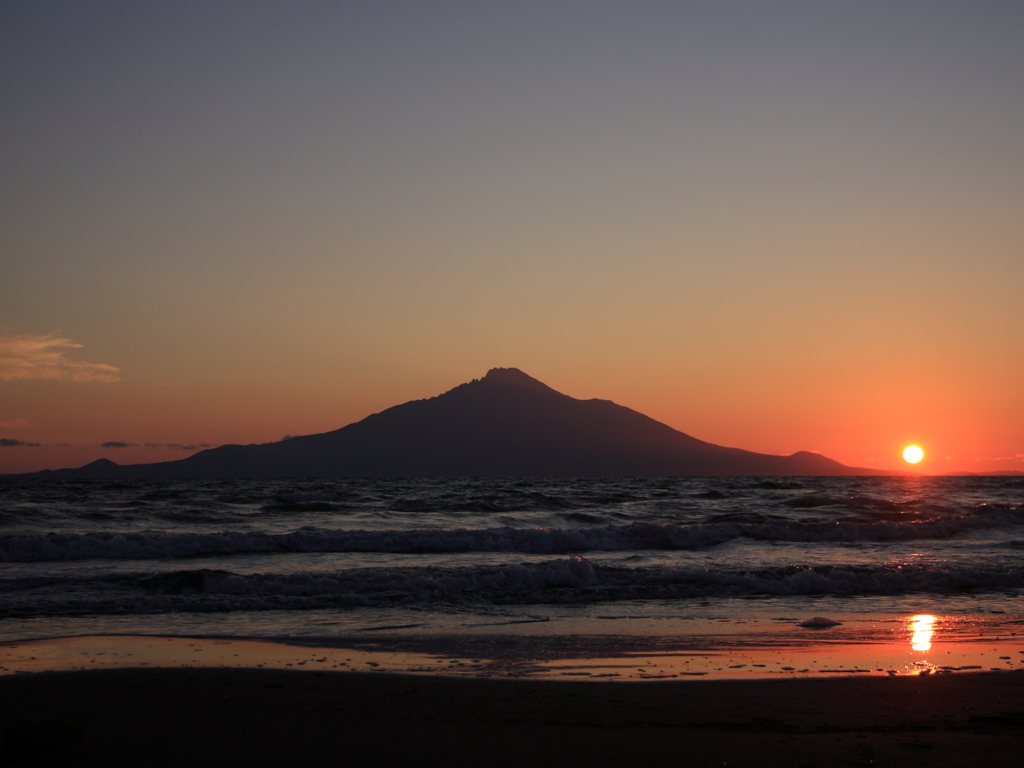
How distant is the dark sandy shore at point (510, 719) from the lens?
480cm

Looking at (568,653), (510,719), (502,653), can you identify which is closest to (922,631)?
(568,653)

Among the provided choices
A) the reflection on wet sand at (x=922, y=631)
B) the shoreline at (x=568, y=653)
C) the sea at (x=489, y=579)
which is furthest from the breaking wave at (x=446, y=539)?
the reflection on wet sand at (x=922, y=631)

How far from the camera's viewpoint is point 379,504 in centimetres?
3447

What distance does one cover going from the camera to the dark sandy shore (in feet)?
15.8

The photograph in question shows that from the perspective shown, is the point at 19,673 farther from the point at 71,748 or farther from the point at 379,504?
the point at 379,504

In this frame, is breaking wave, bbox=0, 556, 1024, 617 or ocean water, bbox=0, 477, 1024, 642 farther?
breaking wave, bbox=0, 556, 1024, 617

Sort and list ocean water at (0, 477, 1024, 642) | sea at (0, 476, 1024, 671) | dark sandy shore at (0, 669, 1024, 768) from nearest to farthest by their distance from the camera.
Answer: dark sandy shore at (0, 669, 1024, 768) → sea at (0, 476, 1024, 671) → ocean water at (0, 477, 1024, 642)

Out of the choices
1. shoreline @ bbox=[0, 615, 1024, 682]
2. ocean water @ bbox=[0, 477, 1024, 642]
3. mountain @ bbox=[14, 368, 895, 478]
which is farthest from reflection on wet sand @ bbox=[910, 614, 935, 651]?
mountain @ bbox=[14, 368, 895, 478]

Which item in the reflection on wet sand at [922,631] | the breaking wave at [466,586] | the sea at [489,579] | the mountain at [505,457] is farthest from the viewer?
the mountain at [505,457]

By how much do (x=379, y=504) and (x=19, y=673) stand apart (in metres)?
28.1

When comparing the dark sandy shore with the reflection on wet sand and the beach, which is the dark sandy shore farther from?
the reflection on wet sand

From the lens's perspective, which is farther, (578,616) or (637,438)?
(637,438)

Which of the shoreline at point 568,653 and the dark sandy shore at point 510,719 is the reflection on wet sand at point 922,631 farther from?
the dark sandy shore at point 510,719

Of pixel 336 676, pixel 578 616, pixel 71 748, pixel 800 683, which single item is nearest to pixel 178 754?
pixel 71 748
